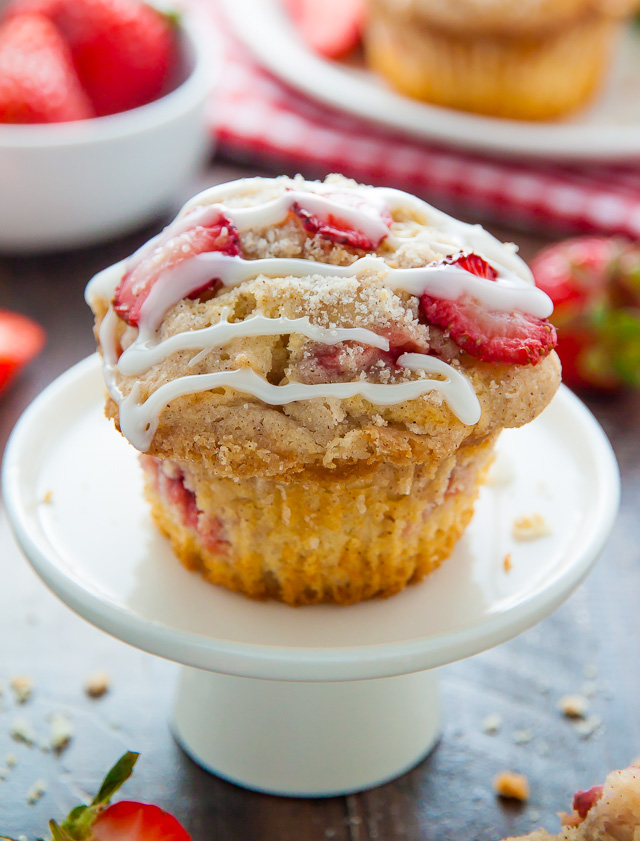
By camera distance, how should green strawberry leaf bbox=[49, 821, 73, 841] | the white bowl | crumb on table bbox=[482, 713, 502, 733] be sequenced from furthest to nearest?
the white bowl → crumb on table bbox=[482, 713, 502, 733] → green strawberry leaf bbox=[49, 821, 73, 841]

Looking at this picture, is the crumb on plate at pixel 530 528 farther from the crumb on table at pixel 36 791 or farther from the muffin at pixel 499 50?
the muffin at pixel 499 50

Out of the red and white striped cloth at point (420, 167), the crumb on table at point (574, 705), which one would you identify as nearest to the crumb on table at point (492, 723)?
the crumb on table at point (574, 705)

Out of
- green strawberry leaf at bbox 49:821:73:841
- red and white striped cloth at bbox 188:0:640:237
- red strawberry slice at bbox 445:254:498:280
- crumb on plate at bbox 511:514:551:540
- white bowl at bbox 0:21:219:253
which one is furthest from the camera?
red and white striped cloth at bbox 188:0:640:237

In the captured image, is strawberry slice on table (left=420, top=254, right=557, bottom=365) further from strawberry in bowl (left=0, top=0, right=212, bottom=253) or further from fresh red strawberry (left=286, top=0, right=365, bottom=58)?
fresh red strawberry (left=286, top=0, right=365, bottom=58)

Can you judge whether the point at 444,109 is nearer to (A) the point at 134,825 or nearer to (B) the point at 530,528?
(B) the point at 530,528

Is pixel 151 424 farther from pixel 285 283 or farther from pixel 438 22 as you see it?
pixel 438 22

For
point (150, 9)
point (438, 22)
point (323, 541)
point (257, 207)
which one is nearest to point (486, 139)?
point (438, 22)

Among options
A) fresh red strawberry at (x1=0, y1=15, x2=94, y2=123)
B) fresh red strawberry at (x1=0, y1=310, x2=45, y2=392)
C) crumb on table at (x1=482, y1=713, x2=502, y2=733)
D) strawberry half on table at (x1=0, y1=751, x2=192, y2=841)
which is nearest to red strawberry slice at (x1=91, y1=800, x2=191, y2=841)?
strawberry half on table at (x1=0, y1=751, x2=192, y2=841)
